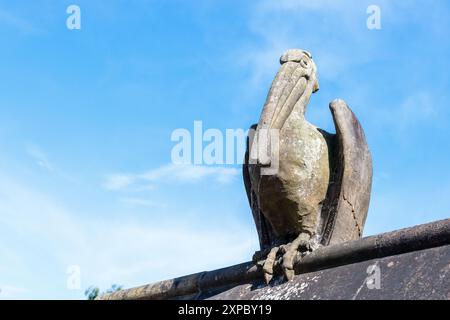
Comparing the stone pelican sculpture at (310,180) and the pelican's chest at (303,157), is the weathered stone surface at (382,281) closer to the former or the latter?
the stone pelican sculpture at (310,180)

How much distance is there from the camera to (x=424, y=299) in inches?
188

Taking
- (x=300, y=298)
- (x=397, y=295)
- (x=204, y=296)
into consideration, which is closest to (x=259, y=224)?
(x=204, y=296)

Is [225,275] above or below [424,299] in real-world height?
above

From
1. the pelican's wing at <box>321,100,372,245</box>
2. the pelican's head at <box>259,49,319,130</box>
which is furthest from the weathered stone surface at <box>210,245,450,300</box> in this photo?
the pelican's head at <box>259,49,319,130</box>

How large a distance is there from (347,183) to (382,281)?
5.63 feet

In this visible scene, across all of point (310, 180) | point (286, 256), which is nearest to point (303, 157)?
point (310, 180)

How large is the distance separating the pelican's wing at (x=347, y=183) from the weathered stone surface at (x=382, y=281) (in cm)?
80

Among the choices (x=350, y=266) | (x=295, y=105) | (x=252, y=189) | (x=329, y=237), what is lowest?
(x=350, y=266)

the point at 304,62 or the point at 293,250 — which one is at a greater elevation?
the point at 304,62

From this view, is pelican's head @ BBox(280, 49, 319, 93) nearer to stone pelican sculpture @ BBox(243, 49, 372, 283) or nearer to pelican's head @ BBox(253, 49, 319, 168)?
pelican's head @ BBox(253, 49, 319, 168)

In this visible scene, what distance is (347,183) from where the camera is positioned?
6926mm

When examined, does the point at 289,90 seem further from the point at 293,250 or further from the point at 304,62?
the point at 293,250

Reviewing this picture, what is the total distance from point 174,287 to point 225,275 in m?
0.74
